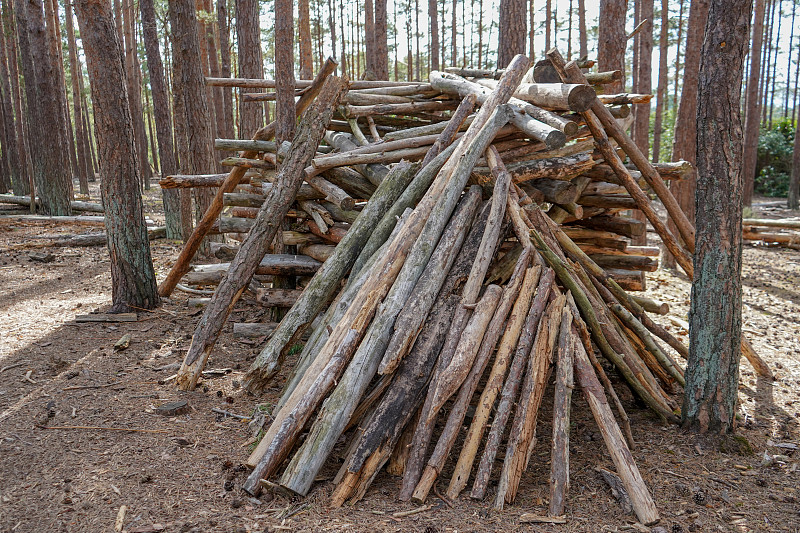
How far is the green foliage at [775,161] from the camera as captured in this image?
72.9 feet

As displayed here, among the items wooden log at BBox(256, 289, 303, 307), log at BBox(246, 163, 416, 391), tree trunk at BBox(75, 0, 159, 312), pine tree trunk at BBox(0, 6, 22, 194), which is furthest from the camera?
pine tree trunk at BBox(0, 6, 22, 194)

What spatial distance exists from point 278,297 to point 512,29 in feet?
18.1

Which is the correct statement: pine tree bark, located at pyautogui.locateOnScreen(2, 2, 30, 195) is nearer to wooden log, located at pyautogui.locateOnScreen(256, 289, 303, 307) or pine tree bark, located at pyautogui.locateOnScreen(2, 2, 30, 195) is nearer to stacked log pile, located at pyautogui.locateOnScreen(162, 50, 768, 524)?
stacked log pile, located at pyautogui.locateOnScreen(162, 50, 768, 524)

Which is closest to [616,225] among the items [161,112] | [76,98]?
[161,112]

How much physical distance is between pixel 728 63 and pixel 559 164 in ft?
5.95

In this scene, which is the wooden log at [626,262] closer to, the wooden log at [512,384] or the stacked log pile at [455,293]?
the stacked log pile at [455,293]

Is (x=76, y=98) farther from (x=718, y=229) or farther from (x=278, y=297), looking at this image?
(x=718, y=229)

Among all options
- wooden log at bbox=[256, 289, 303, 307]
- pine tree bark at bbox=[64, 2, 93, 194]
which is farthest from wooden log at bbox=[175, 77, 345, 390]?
pine tree bark at bbox=[64, 2, 93, 194]

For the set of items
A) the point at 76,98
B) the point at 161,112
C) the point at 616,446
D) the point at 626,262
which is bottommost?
the point at 616,446

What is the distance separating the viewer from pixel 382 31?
13.8 m

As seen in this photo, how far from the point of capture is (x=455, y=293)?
4.33m

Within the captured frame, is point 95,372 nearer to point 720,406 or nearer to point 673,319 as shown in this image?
point 720,406

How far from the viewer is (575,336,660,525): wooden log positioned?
3.16m

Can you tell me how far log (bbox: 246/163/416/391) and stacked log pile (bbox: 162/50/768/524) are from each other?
15 mm
